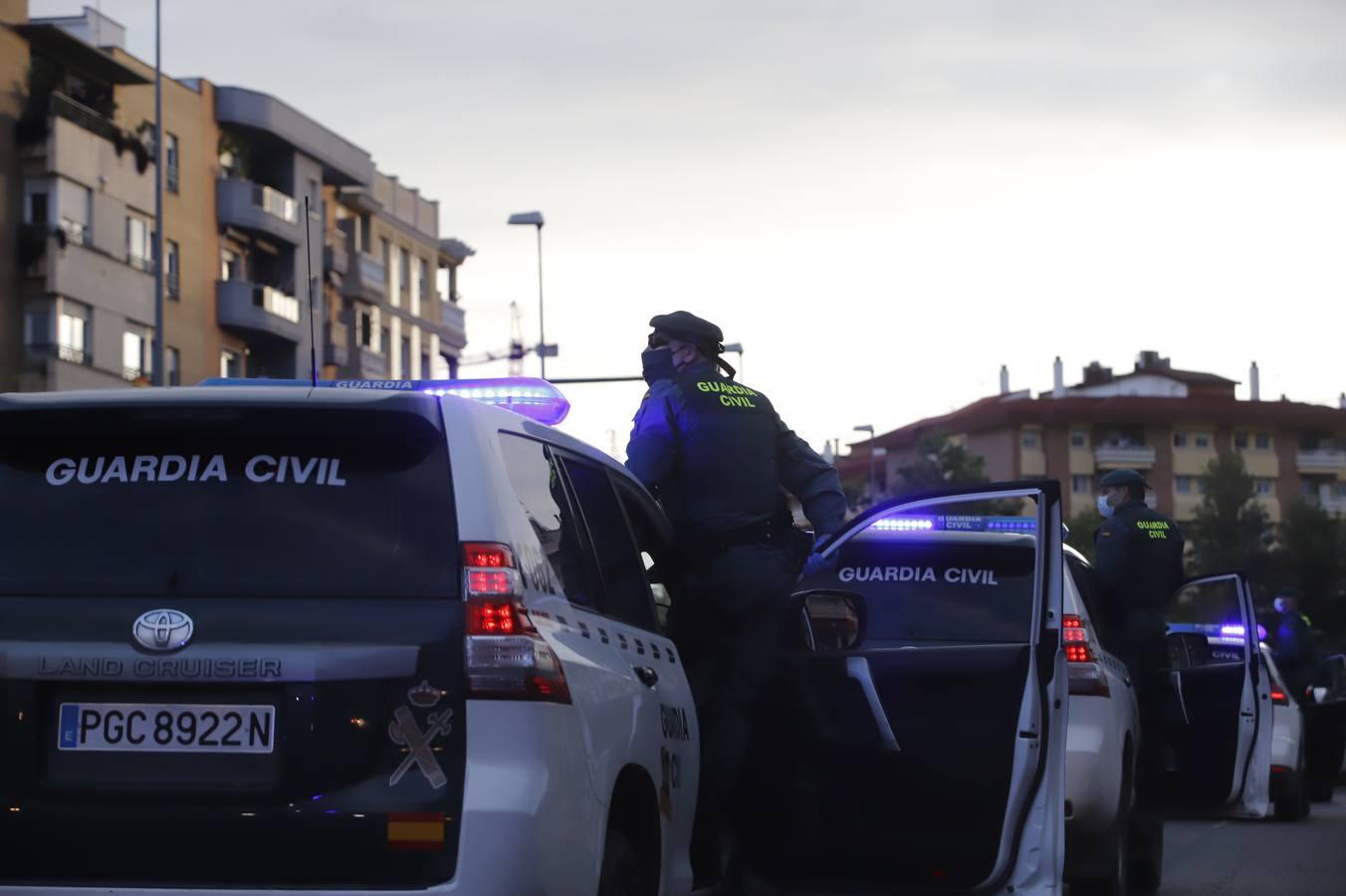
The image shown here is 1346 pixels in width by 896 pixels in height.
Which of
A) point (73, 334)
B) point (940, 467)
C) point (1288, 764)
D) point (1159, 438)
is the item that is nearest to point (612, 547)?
point (1288, 764)

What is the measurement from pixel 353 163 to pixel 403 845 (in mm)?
62932

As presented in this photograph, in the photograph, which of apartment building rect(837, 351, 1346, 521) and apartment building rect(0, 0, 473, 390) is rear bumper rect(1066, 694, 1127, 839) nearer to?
apartment building rect(0, 0, 473, 390)

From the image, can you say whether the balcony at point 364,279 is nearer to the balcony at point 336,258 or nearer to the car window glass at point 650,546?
the balcony at point 336,258

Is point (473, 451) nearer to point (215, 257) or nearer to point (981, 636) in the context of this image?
point (981, 636)

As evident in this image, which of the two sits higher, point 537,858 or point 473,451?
point 473,451

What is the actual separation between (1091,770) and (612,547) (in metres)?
3.63

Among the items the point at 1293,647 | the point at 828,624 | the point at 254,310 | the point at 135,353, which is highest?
the point at 254,310

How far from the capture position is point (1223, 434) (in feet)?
434

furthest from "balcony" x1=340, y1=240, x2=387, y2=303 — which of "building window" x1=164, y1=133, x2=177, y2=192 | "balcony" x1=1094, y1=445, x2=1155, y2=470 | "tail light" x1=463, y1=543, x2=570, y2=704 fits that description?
"balcony" x1=1094, y1=445, x2=1155, y2=470

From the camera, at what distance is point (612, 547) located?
614 centimetres

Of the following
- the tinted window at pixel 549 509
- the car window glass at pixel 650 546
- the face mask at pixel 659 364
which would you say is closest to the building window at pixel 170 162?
the face mask at pixel 659 364

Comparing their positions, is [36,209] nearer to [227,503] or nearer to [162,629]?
[227,503]

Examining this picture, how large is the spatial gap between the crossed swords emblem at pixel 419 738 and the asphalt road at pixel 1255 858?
6.78 meters

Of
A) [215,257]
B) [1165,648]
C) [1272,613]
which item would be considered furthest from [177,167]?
[1165,648]
